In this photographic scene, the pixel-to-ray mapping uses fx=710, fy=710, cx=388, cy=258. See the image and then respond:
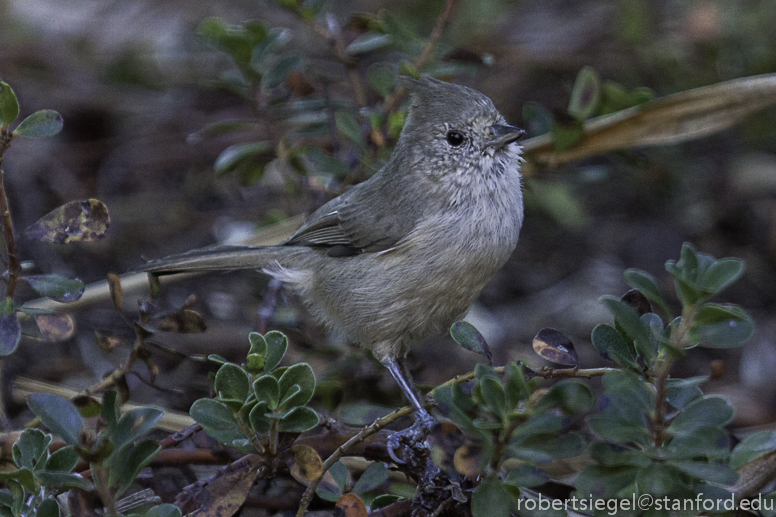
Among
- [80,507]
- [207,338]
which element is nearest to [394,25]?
[207,338]

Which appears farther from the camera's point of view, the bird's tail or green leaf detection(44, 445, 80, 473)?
the bird's tail

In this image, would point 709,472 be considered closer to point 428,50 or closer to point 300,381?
point 300,381

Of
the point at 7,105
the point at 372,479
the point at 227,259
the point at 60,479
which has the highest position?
the point at 7,105

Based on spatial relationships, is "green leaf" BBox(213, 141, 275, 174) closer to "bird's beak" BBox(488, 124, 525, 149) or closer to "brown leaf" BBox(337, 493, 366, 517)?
"bird's beak" BBox(488, 124, 525, 149)

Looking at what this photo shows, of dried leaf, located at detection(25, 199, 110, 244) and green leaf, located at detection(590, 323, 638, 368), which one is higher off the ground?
green leaf, located at detection(590, 323, 638, 368)

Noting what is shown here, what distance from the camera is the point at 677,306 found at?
4.06m

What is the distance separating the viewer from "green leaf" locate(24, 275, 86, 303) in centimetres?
220

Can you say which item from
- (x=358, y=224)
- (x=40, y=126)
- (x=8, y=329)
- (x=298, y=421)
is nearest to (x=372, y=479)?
(x=298, y=421)

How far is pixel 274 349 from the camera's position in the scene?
6.86 ft

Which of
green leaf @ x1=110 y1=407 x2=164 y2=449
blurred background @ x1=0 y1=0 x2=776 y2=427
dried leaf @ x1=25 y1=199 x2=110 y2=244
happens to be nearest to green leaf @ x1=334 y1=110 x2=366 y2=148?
blurred background @ x1=0 y1=0 x2=776 y2=427

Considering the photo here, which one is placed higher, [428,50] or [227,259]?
[428,50]

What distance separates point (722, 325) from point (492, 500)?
2.18ft

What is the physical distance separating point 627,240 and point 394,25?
2.19m

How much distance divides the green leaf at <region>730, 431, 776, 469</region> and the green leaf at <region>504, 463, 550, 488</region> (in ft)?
2.13
